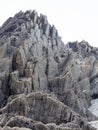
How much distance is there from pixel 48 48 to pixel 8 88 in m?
20.3

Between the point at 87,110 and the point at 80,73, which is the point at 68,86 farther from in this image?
the point at 80,73

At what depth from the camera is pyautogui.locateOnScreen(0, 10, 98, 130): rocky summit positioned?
65556mm

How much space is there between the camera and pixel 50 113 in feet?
217

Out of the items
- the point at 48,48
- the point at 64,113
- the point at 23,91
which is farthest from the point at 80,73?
the point at 64,113

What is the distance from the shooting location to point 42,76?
88.9 metres

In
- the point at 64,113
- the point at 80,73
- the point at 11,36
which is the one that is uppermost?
the point at 11,36

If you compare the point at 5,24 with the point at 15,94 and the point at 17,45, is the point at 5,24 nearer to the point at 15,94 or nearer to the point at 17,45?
the point at 17,45

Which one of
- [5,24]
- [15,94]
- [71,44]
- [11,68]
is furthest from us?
[71,44]

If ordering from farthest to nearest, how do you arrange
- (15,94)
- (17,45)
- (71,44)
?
(71,44) < (17,45) < (15,94)

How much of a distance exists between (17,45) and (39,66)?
971cm

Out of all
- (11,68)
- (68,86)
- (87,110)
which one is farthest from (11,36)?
(87,110)

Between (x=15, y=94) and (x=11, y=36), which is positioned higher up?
(x=11, y=36)

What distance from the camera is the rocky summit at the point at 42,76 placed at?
2581 inches

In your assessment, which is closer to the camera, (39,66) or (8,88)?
(8,88)
